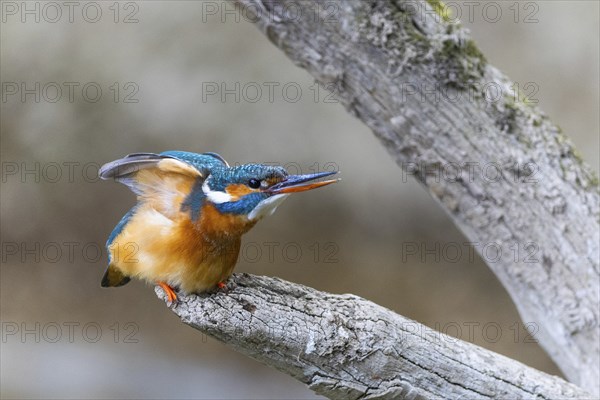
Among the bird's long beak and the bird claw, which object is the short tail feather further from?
the bird's long beak

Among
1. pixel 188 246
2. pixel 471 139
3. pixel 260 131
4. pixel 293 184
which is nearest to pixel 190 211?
pixel 188 246

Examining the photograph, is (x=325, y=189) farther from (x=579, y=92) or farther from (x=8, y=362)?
(x=8, y=362)

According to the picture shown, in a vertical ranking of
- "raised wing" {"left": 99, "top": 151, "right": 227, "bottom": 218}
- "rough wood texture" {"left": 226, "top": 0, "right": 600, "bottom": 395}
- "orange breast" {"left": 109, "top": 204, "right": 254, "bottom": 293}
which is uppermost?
"rough wood texture" {"left": 226, "top": 0, "right": 600, "bottom": 395}

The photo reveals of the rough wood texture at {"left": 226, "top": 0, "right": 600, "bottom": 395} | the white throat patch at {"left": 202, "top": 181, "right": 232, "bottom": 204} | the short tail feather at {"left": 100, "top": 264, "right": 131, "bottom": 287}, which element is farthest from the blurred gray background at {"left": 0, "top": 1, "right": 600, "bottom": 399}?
the white throat patch at {"left": 202, "top": 181, "right": 232, "bottom": 204}

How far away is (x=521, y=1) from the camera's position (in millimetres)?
5250

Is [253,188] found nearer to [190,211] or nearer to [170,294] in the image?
[190,211]

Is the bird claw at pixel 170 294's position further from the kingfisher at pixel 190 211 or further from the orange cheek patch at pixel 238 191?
the orange cheek patch at pixel 238 191

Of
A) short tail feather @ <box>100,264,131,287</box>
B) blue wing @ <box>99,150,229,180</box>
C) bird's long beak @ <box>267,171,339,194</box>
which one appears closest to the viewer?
bird's long beak @ <box>267,171,339,194</box>

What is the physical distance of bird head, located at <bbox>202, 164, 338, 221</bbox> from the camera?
1943 mm

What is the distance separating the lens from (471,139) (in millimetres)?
2654

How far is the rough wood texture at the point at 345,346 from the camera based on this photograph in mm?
2051

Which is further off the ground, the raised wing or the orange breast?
the raised wing

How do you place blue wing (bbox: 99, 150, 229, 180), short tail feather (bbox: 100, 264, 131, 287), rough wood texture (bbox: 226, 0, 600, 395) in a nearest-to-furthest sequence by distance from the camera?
blue wing (bbox: 99, 150, 229, 180) → short tail feather (bbox: 100, 264, 131, 287) → rough wood texture (bbox: 226, 0, 600, 395)

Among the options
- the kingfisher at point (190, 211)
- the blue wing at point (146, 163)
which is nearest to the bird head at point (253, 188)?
the kingfisher at point (190, 211)
